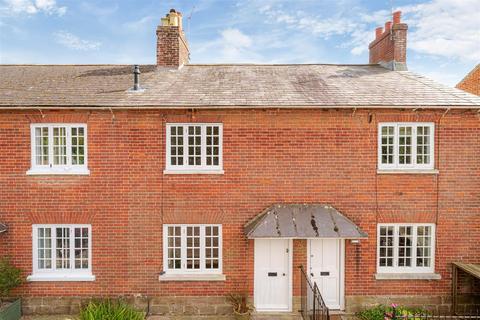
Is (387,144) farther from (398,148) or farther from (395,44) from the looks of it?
(395,44)

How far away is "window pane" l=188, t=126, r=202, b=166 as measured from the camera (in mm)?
9148

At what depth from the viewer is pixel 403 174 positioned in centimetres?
911

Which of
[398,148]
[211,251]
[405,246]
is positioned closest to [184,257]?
[211,251]

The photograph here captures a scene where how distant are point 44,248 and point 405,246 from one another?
11360mm

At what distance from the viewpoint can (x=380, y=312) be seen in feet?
28.7

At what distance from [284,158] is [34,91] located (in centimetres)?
857

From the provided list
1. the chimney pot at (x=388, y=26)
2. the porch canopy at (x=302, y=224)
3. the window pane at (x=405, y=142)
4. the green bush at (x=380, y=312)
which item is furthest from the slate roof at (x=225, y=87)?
the green bush at (x=380, y=312)

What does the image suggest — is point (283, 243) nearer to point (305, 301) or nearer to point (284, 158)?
point (305, 301)

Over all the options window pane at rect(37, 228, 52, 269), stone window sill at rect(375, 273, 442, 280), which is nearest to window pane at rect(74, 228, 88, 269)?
window pane at rect(37, 228, 52, 269)

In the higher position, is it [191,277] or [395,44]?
[395,44]

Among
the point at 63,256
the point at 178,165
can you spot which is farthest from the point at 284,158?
the point at 63,256

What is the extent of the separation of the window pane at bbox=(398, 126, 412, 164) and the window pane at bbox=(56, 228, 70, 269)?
1075cm

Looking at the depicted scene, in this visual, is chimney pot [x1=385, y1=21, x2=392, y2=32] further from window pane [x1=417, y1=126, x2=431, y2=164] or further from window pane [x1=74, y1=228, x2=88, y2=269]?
window pane [x1=74, y1=228, x2=88, y2=269]

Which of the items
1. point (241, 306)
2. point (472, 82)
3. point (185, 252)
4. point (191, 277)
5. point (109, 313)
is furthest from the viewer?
point (472, 82)
